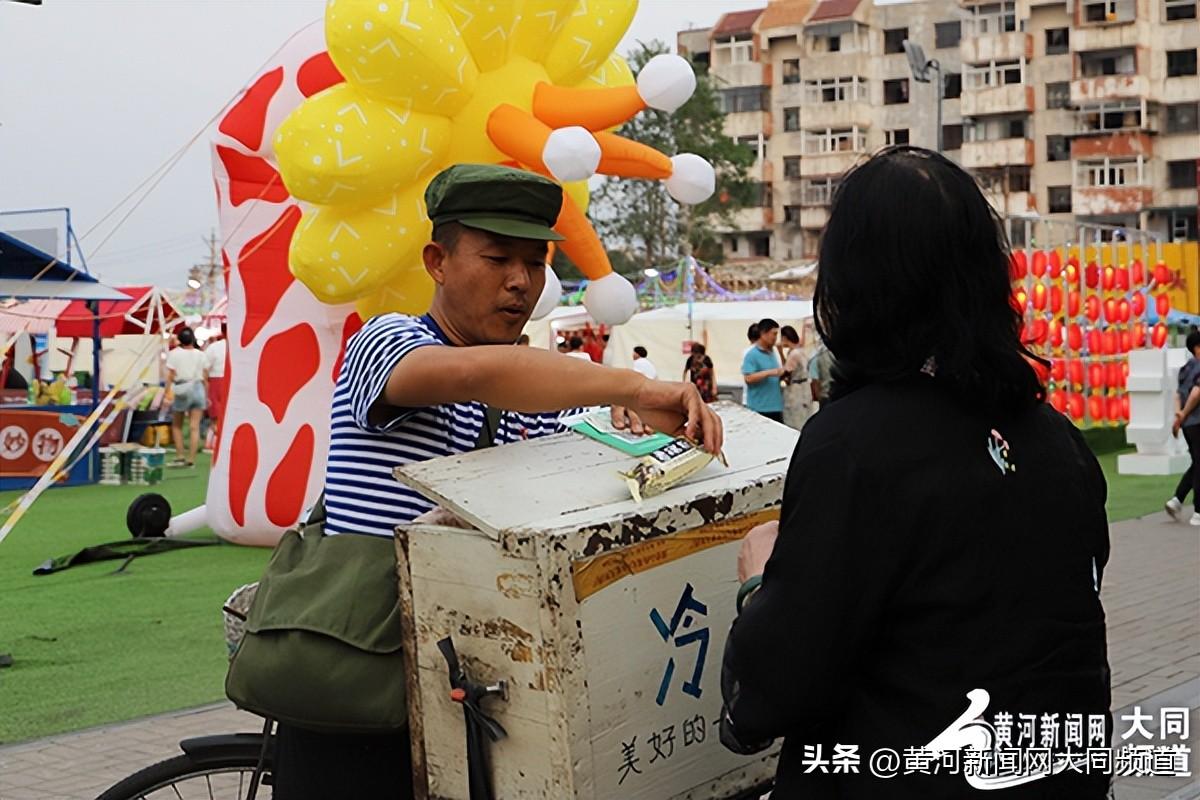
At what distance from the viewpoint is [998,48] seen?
63.4 metres

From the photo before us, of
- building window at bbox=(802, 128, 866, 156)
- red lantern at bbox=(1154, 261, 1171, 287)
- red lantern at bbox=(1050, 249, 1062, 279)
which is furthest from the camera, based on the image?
building window at bbox=(802, 128, 866, 156)

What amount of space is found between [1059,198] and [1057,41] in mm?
6312

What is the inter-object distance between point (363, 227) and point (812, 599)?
6.73 metres

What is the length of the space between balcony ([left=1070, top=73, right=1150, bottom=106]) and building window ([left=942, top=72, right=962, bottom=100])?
5898 millimetres

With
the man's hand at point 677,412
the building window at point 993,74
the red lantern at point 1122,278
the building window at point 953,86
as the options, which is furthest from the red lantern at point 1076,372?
the building window at point 953,86

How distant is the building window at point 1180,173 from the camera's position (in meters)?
59.8

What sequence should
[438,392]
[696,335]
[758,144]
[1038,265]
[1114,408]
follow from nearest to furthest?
[438,392]
[1038,265]
[1114,408]
[696,335]
[758,144]

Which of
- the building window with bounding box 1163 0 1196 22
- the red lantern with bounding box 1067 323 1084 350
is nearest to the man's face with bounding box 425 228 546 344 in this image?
the red lantern with bounding box 1067 323 1084 350

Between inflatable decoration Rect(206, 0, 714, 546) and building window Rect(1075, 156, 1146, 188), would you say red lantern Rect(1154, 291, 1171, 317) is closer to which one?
inflatable decoration Rect(206, 0, 714, 546)

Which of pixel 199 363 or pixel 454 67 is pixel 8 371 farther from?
pixel 454 67

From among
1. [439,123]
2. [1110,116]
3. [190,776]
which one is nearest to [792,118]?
[1110,116]

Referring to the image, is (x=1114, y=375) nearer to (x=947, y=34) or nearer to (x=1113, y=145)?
(x=1113, y=145)

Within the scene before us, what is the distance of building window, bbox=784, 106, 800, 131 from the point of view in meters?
69.6

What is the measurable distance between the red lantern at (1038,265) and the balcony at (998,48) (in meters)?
47.3
